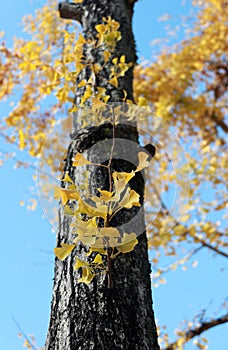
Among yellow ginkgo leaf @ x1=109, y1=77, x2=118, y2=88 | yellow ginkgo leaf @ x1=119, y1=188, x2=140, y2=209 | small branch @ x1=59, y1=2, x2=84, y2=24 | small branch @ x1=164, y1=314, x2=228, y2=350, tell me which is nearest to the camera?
yellow ginkgo leaf @ x1=119, y1=188, x2=140, y2=209

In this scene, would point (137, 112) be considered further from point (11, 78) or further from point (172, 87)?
point (172, 87)

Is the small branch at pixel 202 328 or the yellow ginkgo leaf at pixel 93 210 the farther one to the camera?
the small branch at pixel 202 328

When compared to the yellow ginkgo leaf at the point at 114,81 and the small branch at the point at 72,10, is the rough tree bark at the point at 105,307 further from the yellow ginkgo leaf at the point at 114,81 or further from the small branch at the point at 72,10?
Answer: the small branch at the point at 72,10

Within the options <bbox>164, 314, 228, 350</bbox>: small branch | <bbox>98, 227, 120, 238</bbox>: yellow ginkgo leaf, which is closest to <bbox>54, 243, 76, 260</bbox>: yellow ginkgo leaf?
<bbox>98, 227, 120, 238</bbox>: yellow ginkgo leaf

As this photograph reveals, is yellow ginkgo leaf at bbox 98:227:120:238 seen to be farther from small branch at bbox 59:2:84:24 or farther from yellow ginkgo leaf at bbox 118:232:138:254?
small branch at bbox 59:2:84:24

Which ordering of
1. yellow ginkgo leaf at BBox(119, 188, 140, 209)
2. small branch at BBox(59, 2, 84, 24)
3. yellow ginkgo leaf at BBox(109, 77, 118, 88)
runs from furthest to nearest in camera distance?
small branch at BBox(59, 2, 84, 24) → yellow ginkgo leaf at BBox(109, 77, 118, 88) → yellow ginkgo leaf at BBox(119, 188, 140, 209)

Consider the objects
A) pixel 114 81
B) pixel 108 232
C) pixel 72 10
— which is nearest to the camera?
pixel 108 232

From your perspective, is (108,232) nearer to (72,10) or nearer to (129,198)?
(129,198)

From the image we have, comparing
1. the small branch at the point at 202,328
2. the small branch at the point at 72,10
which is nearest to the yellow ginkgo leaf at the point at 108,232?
the small branch at the point at 72,10

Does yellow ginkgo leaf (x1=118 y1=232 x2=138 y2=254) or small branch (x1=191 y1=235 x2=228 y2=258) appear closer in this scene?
yellow ginkgo leaf (x1=118 y1=232 x2=138 y2=254)

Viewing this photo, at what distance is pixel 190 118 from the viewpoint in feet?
17.5

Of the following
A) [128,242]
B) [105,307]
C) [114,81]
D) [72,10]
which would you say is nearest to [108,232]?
[128,242]

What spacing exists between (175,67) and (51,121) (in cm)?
183

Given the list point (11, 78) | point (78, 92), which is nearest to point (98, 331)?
point (78, 92)
